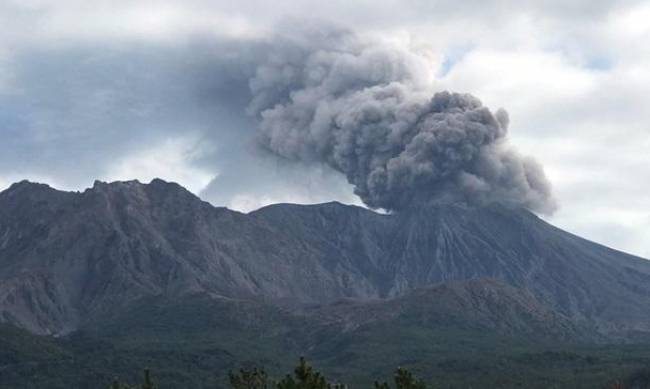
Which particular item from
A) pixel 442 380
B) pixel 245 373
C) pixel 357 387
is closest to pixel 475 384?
pixel 442 380

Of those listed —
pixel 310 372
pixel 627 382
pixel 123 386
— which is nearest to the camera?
pixel 310 372

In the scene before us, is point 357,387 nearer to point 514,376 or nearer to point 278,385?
point 514,376

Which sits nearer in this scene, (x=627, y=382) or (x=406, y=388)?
(x=406, y=388)

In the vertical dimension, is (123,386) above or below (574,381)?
below

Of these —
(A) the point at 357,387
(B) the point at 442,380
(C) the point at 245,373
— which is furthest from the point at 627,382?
(C) the point at 245,373

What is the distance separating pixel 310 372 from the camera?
50500mm

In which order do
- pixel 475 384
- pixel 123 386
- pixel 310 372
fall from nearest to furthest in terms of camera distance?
pixel 310 372 → pixel 123 386 → pixel 475 384

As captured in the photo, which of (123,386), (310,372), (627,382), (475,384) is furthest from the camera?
(475,384)

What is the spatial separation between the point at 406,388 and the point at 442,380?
480ft

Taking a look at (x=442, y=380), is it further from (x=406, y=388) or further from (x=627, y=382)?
(x=406, y=388)

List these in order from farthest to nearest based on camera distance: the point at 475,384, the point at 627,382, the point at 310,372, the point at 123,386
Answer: the point at 475,384, the point at 627,382, the point at 123,386, the point at 310,372

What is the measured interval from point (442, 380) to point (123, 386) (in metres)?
143

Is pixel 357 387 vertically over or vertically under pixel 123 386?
over

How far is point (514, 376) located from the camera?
639ft
